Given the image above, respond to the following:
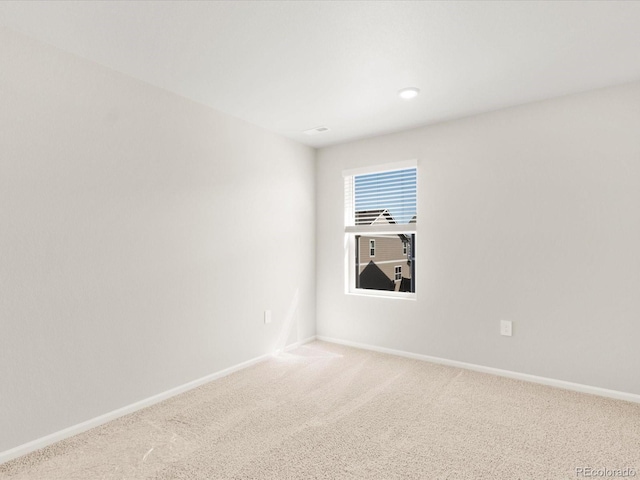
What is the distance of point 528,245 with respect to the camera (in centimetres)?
303

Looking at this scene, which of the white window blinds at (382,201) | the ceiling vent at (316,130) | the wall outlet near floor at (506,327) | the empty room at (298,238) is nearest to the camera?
the empty room at (298,238)

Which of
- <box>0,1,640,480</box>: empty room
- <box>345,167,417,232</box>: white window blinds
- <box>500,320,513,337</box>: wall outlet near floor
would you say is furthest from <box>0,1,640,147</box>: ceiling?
<box>500,320,513,337</box>: wall outlet near floor

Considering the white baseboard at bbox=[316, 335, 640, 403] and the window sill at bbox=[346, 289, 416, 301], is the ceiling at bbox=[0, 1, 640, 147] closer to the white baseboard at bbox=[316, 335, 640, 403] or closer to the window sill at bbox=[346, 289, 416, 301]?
the window sill at bbox=[346, 289, 416, 301]

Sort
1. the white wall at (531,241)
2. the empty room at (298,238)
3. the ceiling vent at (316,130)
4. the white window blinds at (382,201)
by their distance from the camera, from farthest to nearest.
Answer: the white window blinds at (382,201), the ceiling vent at (316,130), the white wall at (531,241), the empty room at (298,238)

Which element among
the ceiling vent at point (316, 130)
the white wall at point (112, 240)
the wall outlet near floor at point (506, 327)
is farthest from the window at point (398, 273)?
the ceiling vent at point (316, 130)

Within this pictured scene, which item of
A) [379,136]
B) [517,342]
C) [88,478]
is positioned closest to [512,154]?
[379,136]

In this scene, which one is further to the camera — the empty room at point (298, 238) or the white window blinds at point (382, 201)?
the white window blinds at point (382, 201)

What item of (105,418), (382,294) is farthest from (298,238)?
(105,418)

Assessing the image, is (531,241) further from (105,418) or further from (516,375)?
(105,418)

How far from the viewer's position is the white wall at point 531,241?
2674 mm

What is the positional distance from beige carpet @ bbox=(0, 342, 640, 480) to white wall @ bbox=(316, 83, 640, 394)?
41 cm

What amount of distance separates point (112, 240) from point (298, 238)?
2018mm

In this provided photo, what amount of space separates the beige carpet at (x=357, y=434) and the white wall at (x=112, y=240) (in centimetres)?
30

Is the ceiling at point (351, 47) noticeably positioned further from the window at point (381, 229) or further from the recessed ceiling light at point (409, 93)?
the window at point (381, 229)
